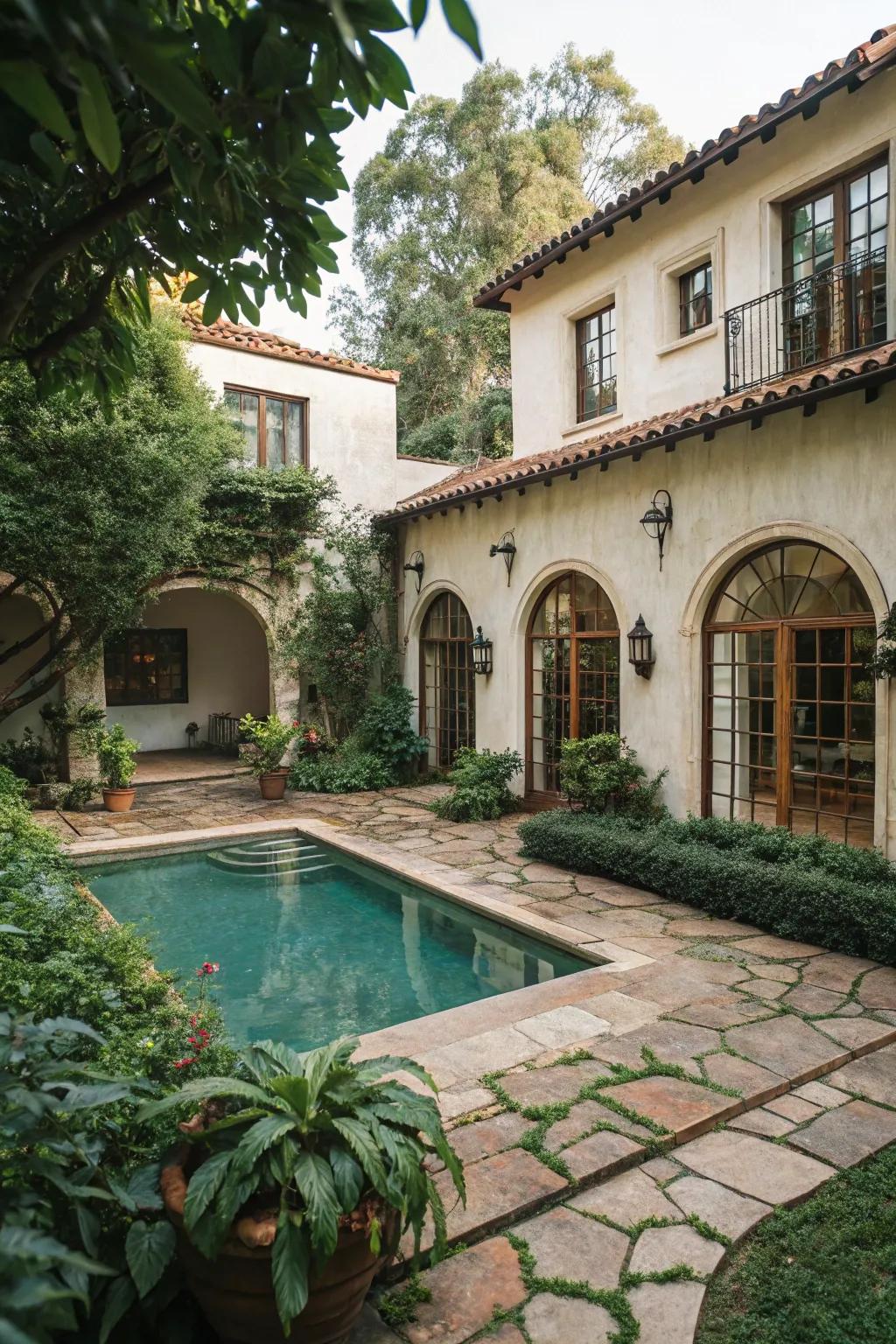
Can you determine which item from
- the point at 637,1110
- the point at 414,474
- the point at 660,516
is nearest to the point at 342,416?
the point at 414,474

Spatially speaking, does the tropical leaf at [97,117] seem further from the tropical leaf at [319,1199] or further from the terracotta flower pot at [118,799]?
the terracotta flower pot at [118,799]

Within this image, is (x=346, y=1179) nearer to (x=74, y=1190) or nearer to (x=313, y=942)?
(x=74, y=1190)

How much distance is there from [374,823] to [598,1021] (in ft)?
18.4

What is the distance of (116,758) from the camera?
1082 centimetres

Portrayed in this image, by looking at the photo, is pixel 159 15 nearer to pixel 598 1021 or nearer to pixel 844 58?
pixel 598 1021

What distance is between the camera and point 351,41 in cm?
120

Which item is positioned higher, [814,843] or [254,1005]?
[814,843]

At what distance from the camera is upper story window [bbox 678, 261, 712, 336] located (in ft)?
31.4

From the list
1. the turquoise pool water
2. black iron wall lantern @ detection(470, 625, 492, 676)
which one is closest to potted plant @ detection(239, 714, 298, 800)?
the turquoise pool water

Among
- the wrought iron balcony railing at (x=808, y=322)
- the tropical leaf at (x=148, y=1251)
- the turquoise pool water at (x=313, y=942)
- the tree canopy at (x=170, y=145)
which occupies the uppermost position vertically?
the wrought iron balcony railing at (x=808, y=322)

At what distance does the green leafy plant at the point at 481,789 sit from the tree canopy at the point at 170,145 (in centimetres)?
778

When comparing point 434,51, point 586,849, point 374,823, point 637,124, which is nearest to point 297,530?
point 374,823

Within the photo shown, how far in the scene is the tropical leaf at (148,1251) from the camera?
1965 mm

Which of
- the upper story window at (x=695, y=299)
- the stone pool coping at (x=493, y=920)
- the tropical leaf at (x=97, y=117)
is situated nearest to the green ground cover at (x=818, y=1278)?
the stone pool coping at (x=493, y=920)
